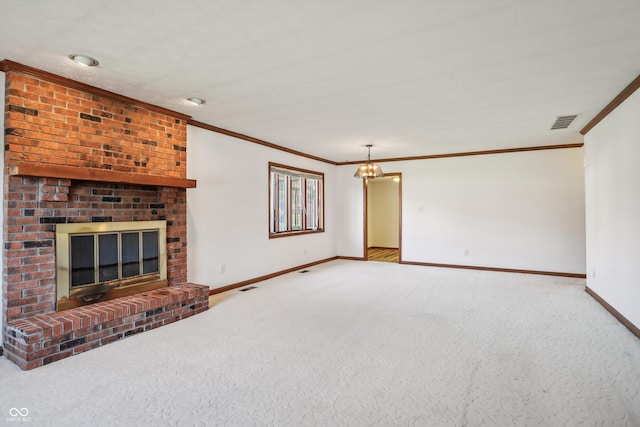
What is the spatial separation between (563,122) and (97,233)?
227 inches

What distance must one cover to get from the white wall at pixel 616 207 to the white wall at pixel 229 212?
4.68 meters

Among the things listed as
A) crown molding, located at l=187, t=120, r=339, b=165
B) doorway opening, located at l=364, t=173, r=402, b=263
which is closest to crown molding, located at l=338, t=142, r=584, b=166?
crown molding, located at l=187, t=120, r=339, b=165

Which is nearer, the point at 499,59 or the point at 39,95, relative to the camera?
the point at 499,59

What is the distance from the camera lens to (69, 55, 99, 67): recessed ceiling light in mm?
2680

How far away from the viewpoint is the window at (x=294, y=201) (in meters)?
6.30

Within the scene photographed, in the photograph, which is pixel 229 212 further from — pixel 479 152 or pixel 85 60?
pixel 479 152

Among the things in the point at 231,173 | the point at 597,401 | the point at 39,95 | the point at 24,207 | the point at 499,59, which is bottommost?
the point at 597,401

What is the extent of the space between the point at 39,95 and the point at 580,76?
15.7 feet

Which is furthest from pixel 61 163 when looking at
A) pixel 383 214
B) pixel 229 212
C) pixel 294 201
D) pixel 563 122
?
pixel 383 214

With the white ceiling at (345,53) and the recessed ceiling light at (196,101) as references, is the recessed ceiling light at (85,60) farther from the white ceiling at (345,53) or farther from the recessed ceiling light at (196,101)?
the recessed ceiling light at (196,101)

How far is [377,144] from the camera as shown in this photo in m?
6.05

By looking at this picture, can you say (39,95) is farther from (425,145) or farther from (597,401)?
(425,145)

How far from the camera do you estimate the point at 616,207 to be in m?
3.77

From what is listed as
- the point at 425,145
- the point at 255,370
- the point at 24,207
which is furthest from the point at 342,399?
the point at 425,145
